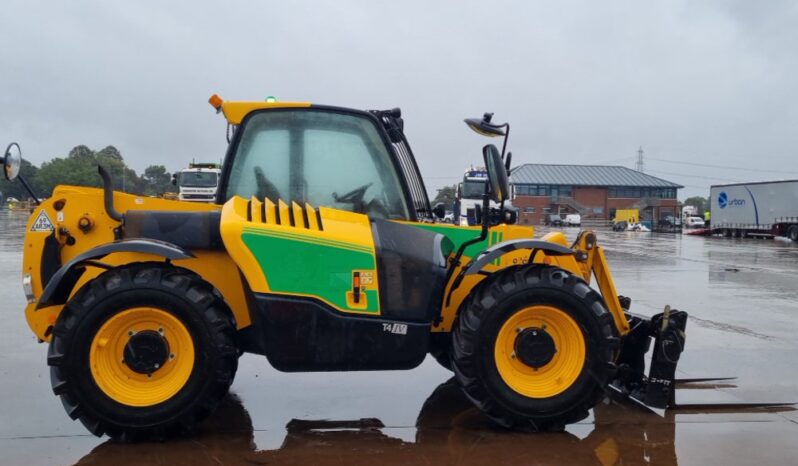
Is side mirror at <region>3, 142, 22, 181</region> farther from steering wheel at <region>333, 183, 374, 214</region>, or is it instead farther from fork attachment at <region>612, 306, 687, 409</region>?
fork attachment at <region>612, 306, 687, 409</region>

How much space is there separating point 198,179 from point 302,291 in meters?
24.3

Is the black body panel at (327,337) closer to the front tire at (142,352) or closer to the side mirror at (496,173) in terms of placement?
the front tire at (142,352)

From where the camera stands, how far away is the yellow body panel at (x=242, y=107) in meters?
4.69

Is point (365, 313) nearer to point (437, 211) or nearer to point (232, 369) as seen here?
point (232, 369)

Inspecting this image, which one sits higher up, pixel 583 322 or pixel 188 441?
pixel 583 322

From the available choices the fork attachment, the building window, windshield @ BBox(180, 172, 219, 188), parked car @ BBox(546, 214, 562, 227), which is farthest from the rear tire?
the building window

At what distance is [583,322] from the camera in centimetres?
427

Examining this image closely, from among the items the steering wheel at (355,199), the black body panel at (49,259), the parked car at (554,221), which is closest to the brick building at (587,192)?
the parked car at (554,221)

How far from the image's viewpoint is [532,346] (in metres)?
4.28

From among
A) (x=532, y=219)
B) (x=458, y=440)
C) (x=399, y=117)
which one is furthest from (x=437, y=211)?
(x=532, y=219)

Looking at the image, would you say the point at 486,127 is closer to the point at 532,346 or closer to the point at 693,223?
the point at 532,346

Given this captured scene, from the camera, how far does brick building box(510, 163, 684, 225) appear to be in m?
81.8

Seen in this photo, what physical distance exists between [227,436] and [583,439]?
7.53ft

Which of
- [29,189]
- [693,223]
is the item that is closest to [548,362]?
[29,189]
